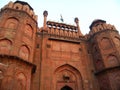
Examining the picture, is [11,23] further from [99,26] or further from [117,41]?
[117,41]

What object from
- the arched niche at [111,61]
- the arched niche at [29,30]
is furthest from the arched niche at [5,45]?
the arched niche at [111,61]

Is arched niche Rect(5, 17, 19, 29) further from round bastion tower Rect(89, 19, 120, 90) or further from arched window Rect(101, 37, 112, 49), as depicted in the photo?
arched window Rect(101, 37, 112, 49)

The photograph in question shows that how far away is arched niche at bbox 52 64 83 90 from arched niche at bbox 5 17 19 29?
707 centimetres

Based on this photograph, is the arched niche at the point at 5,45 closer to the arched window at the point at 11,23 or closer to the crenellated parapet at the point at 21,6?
the arched window at the point at 11,23

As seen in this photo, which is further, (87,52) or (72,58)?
(87,52)

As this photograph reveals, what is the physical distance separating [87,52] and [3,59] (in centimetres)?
1153

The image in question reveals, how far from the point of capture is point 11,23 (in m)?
16.5

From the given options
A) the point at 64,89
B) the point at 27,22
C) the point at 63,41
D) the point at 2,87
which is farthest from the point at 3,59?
the point at 63,41

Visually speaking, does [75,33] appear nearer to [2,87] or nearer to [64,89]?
[64,89]

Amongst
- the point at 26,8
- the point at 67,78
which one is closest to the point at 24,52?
the point at 67,78

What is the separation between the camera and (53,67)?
680 inches

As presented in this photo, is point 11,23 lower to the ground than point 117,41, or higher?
higher

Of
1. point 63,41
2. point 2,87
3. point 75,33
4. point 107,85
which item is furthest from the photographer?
point 75,33

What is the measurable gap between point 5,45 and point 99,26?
13490 millimetres
